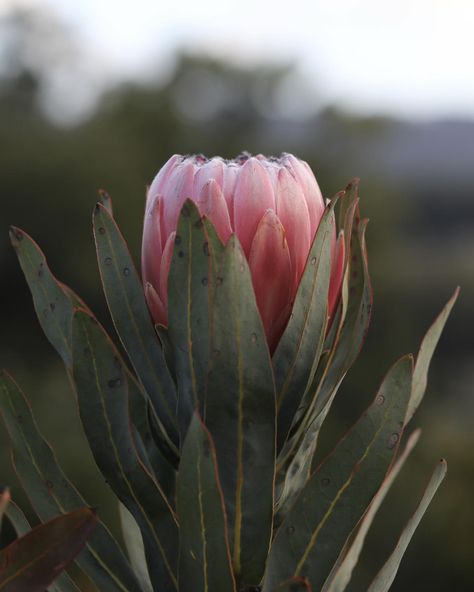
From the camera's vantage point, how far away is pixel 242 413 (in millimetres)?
849

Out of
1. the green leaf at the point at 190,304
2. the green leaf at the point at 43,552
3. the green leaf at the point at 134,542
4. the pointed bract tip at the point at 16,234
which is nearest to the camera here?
the green leaf at the point at 43,552

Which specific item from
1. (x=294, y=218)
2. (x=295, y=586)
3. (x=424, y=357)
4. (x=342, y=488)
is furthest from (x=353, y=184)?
(x=295, y=586)

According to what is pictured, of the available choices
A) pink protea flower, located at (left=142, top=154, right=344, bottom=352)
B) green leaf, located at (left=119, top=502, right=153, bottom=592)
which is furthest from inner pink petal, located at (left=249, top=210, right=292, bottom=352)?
green leaf, located at (left=119, top=502, right=153, bottom=592)

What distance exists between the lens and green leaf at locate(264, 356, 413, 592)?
873 mm

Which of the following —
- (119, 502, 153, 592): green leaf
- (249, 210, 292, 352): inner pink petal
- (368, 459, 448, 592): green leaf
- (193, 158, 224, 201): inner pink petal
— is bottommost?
(119, 502, 153, 592): green leaf

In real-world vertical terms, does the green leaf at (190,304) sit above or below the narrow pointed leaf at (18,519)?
above

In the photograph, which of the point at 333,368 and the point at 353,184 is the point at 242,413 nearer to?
the point at 333,368

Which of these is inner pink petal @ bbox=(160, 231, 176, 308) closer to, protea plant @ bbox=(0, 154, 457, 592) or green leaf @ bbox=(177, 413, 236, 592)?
protea plant @ bbox=(0, 154, 457, 592)

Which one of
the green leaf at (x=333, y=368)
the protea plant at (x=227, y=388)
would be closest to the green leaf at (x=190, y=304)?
the protea plant at (x=227, y=388)

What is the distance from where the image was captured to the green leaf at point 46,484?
93 cm

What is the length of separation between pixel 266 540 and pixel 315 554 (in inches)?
2.0

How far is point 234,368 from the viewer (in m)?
0.83

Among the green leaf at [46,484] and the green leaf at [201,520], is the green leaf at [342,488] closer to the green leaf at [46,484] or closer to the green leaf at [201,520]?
the green leaf at [201,520]

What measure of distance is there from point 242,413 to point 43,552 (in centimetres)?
22
